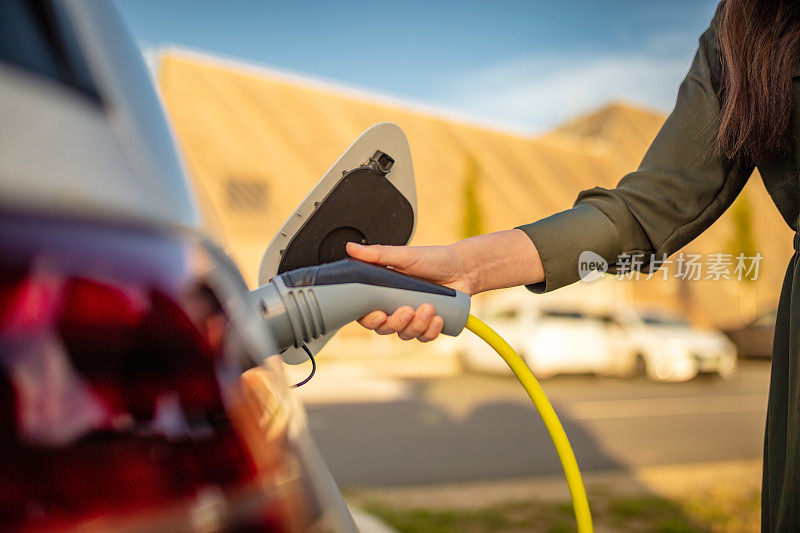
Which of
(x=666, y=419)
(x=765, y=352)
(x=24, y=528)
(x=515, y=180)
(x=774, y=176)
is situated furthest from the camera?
(x=515, y=180)

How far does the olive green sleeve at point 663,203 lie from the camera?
1361mm

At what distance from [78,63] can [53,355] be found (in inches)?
10.2

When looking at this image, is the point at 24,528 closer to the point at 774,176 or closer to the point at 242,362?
the point at 242,362

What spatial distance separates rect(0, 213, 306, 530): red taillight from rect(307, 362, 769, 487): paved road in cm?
466

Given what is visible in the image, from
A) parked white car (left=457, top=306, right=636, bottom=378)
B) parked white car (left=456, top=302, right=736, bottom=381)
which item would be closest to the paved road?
parked white car (left=457, top=306, right=636, bottom=378)

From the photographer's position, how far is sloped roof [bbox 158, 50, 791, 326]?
870 inches

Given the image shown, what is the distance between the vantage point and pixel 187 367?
445 mm

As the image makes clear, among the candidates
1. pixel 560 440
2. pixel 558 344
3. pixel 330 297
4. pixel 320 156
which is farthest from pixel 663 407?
pixel 320 156

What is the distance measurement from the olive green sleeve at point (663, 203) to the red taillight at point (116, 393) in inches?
39.6

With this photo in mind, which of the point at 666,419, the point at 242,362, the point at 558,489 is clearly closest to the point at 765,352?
the point at 666,419

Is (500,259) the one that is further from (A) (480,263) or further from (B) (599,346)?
(B) (599,346)

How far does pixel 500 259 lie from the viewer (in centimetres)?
138

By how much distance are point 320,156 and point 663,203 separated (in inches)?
942

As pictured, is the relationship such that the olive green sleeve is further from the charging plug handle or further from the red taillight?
the red taillight
